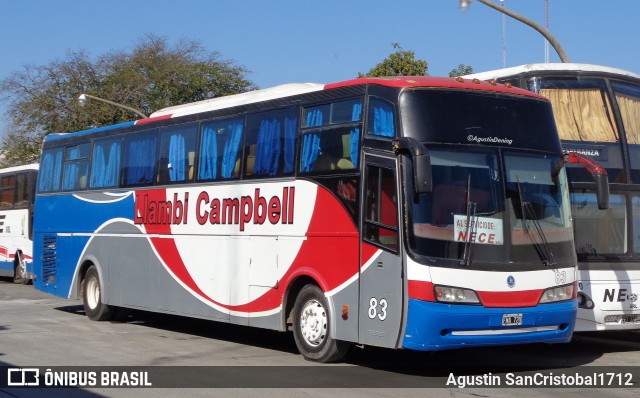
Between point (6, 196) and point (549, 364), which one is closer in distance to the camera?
point (549, 364)

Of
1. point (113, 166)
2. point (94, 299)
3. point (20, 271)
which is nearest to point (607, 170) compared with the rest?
point (113, 166)

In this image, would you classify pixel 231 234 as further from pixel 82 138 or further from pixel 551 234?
pixel 82 138

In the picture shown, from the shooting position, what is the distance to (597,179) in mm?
11727

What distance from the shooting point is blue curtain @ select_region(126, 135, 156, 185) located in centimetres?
1641

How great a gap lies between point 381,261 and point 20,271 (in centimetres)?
2157

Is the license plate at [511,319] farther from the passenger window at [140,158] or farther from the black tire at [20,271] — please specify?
the black tire at [20,271]

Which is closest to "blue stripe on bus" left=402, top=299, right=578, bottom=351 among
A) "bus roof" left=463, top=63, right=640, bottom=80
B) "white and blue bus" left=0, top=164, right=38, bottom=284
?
"bus roof" left=463, top=63, right=640, bottom=80

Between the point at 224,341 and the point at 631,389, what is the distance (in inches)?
261

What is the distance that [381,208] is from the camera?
10977 millimetres

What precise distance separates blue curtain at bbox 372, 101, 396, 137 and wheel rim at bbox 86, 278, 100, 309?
8.69 meters

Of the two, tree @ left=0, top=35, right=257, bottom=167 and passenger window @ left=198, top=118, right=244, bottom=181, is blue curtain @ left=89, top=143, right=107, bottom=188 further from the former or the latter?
tree @ left=0, top=35, right=257, bottom=167

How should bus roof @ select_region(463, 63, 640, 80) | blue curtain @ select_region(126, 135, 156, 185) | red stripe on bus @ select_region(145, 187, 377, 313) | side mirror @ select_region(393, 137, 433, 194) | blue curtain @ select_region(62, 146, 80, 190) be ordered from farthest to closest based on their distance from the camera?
blue curtain @ select_region(62, 146, 80, 190) → blue curtain @ select_region(126, 135, 156, 185) → bus roof @ select_region(463, 63, 640, 80) → red stripe on bus @ select_region(145, 187, 377, 313) → side mirror @ select_region(393, 137, 433, 194)

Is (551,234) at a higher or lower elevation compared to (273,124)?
lower

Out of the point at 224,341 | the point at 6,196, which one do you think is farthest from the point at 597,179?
the point at 6,196
